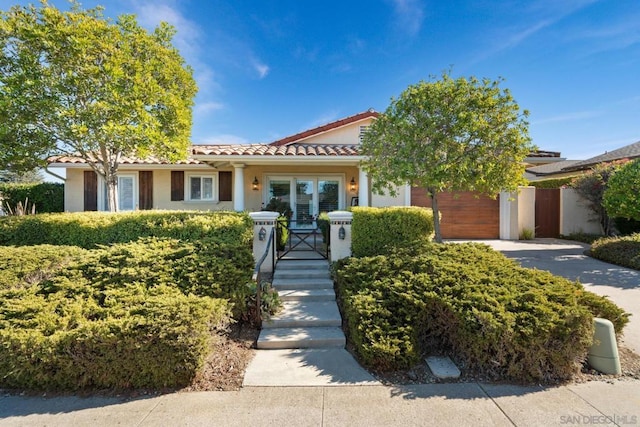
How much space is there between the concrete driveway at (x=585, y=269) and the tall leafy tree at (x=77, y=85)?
9.75 meters

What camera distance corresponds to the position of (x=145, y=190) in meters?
11.7

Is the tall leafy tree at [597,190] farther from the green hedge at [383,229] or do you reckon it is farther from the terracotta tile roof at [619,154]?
the green hedge at [383,229]

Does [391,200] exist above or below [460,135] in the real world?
below

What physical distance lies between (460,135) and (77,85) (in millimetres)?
8189

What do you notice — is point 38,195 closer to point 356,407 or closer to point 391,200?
point 391,200

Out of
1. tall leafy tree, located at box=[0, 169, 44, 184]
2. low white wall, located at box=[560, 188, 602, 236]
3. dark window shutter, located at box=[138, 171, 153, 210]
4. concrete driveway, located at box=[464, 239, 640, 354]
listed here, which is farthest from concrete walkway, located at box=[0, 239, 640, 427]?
low white wall, located at box=[560, 188, 602, 236]

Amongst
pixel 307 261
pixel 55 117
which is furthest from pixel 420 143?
pixel 55 117

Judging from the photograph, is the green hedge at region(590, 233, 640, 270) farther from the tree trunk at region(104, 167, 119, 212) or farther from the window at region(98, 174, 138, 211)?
the window at region(98, 174, 138, 211)

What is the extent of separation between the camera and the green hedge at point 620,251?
7227 millimetres

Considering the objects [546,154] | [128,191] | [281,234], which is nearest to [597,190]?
[546,154]

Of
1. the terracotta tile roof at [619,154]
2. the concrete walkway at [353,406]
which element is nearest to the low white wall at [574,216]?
the terracotta tile roof at [619,154]

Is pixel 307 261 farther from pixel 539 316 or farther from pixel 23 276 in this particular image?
pixel 23 276

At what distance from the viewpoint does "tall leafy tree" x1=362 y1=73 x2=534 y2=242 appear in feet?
17.5

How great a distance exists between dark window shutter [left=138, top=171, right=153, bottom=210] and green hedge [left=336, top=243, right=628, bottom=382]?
35.2ft
